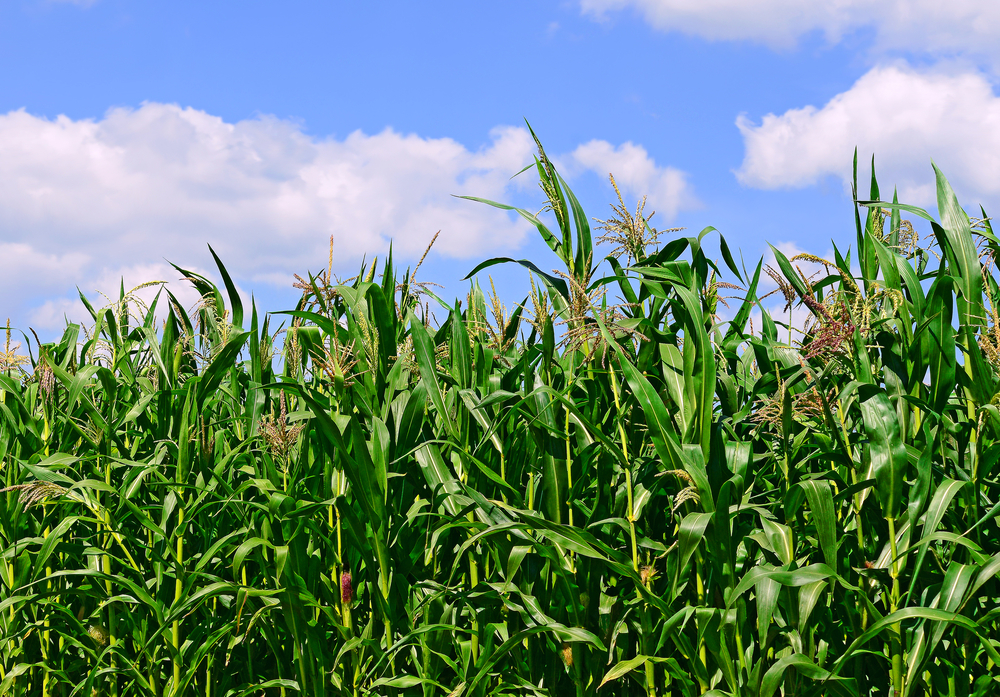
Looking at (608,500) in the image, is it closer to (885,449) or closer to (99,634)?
(885,449)

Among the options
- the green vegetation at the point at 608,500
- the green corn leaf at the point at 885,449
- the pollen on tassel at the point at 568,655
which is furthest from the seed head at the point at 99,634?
the green corn leaf at the point at 885,449

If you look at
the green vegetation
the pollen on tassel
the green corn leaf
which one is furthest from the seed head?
the green corn leaf

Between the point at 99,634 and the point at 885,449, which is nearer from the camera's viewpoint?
the point at 885,449

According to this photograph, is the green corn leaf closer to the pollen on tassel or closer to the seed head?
the pollen on tassel

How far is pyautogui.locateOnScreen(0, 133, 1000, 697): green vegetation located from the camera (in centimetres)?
192

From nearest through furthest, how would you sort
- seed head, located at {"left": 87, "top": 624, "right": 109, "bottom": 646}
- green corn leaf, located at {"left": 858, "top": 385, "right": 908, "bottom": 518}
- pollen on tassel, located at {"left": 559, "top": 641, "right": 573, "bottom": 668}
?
green corn leaf, located at {"left": 858, "top": 385, "right": 908, "bottom": 518} < pollen on tassel, located at {"left": 559, "top": 641, "right": 573, "bottom": 668} < seed head, located at {"left": 87, "top": 624, "right": 109, "bottom": 646}

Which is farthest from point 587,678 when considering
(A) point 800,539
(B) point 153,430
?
(B) point 153,430

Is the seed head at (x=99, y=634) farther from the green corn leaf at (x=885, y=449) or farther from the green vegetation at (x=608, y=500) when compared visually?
the green corn leaf at (x=885, y=449)

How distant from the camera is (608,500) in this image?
2.29 meters

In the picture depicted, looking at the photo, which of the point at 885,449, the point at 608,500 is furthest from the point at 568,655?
the point at 885,449

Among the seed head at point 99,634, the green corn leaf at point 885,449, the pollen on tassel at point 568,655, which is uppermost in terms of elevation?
the green corn leaf at point 885,449

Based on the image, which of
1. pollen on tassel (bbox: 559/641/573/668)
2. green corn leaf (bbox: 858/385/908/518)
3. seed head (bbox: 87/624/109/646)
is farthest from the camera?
seed head (bbox: 87/624/109/646)

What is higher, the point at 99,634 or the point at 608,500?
the point at 608,500

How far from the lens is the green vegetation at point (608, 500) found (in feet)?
A: 6.29
